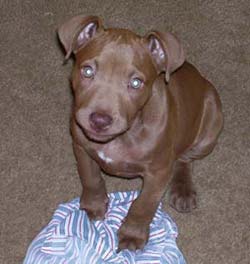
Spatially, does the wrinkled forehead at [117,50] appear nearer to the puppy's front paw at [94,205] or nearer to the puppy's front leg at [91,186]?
the puppy's front leg at [91,186]

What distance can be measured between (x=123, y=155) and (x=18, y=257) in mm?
796

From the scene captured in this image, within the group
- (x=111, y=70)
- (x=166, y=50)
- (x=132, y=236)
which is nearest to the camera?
(x=111, y=70)

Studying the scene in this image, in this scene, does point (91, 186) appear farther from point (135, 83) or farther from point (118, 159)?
point (135, 83)

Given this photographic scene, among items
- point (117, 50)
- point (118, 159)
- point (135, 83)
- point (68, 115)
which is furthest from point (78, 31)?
point (68, 115)

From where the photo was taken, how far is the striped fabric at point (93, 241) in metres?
3.54

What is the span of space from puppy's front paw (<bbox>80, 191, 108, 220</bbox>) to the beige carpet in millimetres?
201

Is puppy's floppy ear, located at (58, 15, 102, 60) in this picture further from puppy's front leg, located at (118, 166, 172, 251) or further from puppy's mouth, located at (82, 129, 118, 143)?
puppy's front leg, located at (118, 166, 172, 251)

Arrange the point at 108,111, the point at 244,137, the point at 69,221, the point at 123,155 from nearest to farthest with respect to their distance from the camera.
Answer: the point at 108,111 < the point at 123,155 < the point at 69,221 < the point at 244,137

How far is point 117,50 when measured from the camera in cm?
298

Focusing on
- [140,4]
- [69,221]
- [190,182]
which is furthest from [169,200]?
[140,4]

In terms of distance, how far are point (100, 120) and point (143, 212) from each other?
2.35ft

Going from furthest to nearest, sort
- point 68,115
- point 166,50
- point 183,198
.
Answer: point 68,115 → point 183,198 → point 166,50

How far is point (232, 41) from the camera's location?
4.52m

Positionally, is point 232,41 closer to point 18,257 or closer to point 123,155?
point 123,155
